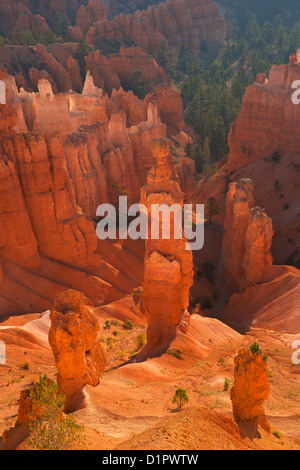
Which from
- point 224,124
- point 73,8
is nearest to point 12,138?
point 224,124

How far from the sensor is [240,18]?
14350 cm

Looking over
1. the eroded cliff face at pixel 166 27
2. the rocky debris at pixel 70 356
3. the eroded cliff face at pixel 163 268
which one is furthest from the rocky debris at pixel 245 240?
the eroded cliff face at pixel 166 27

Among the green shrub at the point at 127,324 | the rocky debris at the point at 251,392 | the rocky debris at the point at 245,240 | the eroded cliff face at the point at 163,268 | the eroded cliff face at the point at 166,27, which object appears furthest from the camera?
the eroded cliff face at the point at 166,27

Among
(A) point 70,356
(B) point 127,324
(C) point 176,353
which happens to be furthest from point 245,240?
(A) point 70,356

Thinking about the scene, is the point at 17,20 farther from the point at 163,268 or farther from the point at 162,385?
the point at 162,385

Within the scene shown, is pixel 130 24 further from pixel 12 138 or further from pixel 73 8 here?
pixel 12 138

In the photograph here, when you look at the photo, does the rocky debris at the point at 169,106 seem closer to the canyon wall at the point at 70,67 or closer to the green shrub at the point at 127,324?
the canyon wall at the point at 70,67

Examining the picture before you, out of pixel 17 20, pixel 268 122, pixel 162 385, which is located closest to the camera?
pixel 162 385

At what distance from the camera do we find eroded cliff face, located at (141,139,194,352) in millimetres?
22906

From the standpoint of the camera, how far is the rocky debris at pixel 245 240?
3136 centimetres

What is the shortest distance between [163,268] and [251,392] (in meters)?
9.51

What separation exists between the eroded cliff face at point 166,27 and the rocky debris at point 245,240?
7082 centimetres

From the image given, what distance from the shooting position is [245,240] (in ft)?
108

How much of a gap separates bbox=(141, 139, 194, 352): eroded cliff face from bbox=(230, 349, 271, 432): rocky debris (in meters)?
7.93
